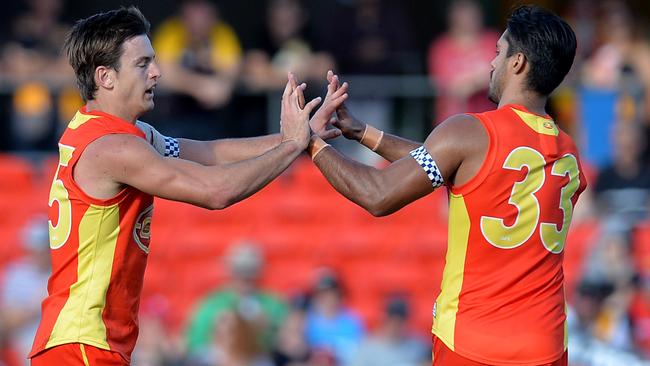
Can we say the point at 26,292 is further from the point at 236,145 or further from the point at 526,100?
the point at 526,100

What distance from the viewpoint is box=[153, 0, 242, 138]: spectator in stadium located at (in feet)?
37.1

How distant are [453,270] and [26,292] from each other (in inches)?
226

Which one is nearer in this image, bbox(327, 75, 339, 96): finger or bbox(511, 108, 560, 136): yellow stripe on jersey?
bbox(511, 108, 560, 136): yellow stripe on jersey

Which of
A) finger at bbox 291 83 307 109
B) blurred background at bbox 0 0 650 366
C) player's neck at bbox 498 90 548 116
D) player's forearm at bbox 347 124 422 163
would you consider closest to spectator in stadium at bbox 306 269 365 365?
blurred background at bbox 0 0 650 366

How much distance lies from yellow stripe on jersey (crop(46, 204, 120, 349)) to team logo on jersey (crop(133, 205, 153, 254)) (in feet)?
0.32

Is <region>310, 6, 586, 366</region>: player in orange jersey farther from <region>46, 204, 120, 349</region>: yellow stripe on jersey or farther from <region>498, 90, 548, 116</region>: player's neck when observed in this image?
<region>46, 204, 120, 349</region>: yellow stripe on jersey

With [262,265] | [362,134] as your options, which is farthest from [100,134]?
[262,265]

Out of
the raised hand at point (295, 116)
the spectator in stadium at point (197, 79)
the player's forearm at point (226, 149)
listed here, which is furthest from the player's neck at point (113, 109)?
the spectator in stadium at point (197, 79)

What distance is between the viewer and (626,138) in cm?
1092

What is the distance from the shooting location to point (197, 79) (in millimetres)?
11328

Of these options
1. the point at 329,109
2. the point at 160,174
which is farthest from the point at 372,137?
the point at 160,174

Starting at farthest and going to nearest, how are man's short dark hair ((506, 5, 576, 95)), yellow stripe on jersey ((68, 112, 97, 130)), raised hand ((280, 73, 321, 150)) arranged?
raised hand ((280, 73, 321, 150)) < yellow stripe on jersey ((68, 112, 97, 130)) < man's short dark hair ((506, 5, 576, 95))

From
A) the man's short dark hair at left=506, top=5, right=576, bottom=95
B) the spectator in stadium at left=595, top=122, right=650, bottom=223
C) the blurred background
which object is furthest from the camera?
the spectator in stadium at left=595, top=122, right=650, bottom=223

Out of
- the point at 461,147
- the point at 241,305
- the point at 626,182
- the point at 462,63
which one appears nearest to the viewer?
the point at 461,147
